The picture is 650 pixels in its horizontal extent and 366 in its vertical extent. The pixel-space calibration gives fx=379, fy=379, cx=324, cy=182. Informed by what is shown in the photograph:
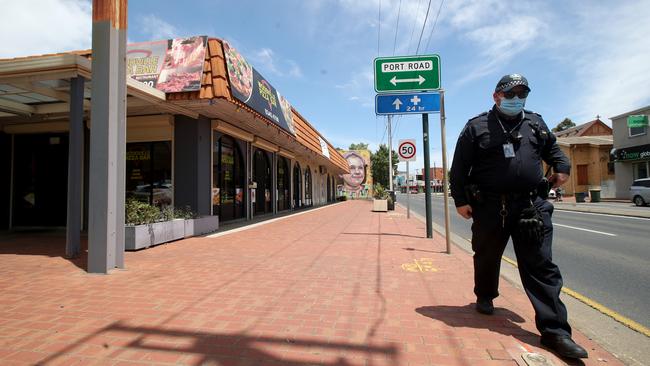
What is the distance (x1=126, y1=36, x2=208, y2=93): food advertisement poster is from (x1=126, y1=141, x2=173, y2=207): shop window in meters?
2.19

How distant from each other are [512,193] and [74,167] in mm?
6336

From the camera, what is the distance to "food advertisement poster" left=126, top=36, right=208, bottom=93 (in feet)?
26.6

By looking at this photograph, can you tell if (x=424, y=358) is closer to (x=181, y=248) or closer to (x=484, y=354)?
(x=484, y=354)

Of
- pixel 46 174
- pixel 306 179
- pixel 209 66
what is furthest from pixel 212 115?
pixel 306 179

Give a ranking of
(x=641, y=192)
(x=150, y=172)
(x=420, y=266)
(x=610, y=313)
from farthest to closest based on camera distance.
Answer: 1. (x=641, y=192)
2. (x=150, y=172)
3. (x=420, y=266)
4. (x=610, y=313)

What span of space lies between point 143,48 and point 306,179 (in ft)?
55.2

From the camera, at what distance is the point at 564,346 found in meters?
2.66

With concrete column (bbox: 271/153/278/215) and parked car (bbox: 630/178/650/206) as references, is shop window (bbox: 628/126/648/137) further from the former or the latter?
concrete column (bbox: 271/153/278/215)

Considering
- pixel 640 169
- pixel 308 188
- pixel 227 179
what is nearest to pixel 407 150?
pixel 227 179

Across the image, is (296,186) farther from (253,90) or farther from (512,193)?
(512,193)

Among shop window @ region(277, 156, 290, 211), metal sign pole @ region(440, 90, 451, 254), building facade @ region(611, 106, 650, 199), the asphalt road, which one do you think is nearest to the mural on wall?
building facade @ region(611, 106, 650, 199)

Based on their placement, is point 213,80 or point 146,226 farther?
point 213,80

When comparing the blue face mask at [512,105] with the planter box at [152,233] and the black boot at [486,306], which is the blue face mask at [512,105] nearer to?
the black boot at [486,306]

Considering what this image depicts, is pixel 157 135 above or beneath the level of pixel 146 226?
above
